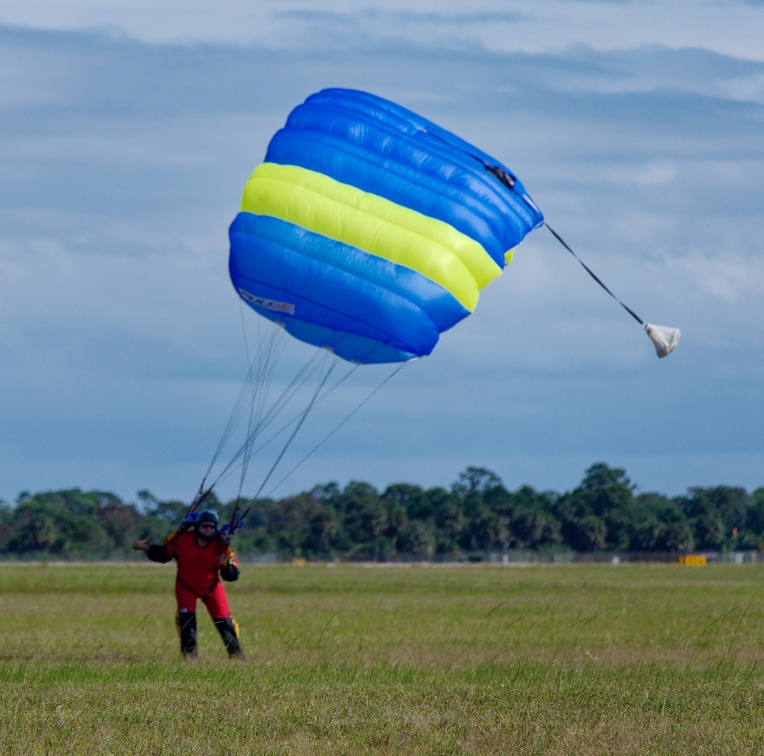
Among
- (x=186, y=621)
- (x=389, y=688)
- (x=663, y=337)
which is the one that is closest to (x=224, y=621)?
(x=186, y=621)

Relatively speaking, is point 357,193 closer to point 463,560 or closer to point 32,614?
point 32,614

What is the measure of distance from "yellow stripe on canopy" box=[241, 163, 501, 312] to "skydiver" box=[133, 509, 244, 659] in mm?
3700

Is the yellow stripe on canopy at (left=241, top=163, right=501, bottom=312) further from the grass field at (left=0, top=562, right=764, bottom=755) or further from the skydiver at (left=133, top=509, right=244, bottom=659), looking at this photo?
the grass field at (left=0, top=562, right=764, bottom=755)

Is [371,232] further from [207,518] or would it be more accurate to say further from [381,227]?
[207,518]

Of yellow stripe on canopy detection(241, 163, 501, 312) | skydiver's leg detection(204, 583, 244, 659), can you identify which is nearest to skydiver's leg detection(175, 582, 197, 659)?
skydiver's leg detection(204, 583, 244, 659)

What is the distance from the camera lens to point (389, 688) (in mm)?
13164

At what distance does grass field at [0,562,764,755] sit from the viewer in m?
10.6

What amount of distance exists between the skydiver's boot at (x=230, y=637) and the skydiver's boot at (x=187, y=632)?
297 millimetres

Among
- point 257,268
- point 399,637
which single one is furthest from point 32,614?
point 257,268

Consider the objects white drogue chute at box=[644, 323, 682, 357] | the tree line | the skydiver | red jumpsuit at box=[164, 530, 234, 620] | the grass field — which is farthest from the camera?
the tree line

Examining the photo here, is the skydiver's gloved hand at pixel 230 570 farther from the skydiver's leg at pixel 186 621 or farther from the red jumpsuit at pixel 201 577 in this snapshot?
the skydiver's leg at pixel 186 621

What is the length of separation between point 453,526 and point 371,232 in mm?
130147

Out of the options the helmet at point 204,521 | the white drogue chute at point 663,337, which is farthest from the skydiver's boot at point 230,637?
the white drogue chute at point 663,337

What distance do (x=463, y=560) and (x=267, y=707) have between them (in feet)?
374
